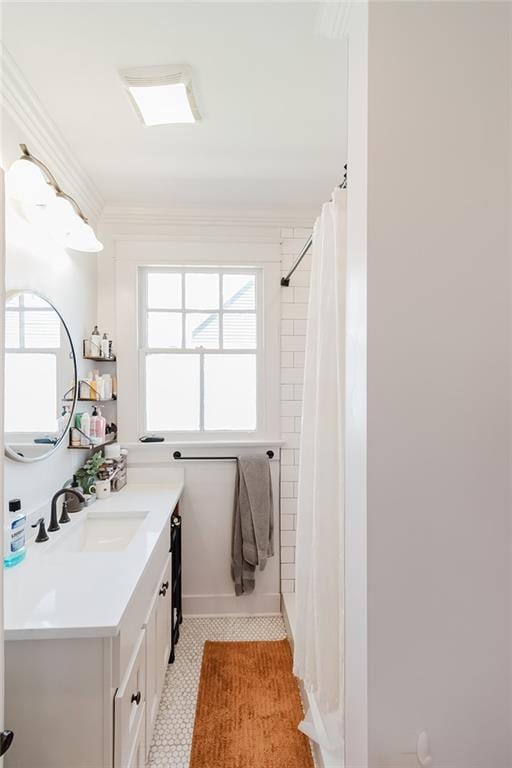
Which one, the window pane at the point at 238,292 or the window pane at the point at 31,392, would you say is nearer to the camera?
the window pane at the point at 31,392

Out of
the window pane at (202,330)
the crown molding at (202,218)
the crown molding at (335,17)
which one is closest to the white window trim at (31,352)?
the window pane at (202,330)

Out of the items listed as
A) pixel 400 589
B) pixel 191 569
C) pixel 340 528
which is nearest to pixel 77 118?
pixel 340 528

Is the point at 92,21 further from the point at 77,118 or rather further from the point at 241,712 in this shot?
the point at 241,712

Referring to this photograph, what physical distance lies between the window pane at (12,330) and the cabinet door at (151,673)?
1158 mm

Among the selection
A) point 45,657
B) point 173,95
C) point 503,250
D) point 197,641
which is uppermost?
point 173,95

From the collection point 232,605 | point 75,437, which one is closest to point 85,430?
point 75,437

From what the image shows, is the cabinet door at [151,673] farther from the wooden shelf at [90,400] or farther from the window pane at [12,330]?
the window pane at [12,330]

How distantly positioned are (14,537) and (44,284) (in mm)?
1065

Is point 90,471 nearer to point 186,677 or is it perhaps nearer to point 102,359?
point 102,359

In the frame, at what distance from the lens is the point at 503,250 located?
2.49 ft

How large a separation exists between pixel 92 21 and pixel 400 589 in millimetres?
1772

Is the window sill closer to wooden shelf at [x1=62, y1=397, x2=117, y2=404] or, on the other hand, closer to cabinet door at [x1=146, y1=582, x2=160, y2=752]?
wooden shelf at [x1=62, y1=397, x2=117, y2=404]

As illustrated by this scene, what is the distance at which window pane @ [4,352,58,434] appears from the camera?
1.34 metres

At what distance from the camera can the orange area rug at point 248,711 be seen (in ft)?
4.57
